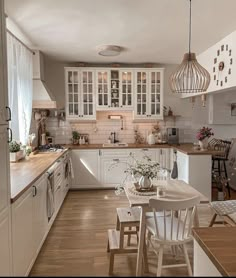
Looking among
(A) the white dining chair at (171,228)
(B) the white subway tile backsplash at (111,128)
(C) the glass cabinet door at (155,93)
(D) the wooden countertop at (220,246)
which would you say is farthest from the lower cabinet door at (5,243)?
(C) the glass cabinet door at (155,93)

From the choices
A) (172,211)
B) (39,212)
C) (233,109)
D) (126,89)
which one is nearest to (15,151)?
(39,212)

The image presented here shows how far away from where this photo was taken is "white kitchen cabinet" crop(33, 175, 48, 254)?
8.46ft

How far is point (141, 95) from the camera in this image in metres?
5.43

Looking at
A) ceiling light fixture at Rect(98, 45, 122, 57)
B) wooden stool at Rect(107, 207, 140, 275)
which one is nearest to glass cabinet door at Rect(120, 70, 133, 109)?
ceiling light fixture at Rect(98, 45, 122, 57)

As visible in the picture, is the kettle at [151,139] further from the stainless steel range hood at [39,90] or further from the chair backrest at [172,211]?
the chair backrest at [172,211]

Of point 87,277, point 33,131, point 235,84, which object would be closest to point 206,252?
point 87,277

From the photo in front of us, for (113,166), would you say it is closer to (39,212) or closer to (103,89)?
(103,89)

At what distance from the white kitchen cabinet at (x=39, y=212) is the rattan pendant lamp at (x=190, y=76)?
1.83m

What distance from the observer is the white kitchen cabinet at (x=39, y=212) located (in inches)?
102

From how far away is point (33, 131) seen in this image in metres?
4.77

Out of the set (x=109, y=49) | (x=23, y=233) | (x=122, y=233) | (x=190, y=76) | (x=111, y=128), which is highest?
(x=109, y=49)

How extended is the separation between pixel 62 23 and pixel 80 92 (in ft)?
7.27

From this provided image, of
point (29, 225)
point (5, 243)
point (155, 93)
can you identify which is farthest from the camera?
point (155, 93)

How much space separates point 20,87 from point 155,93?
273 cm
